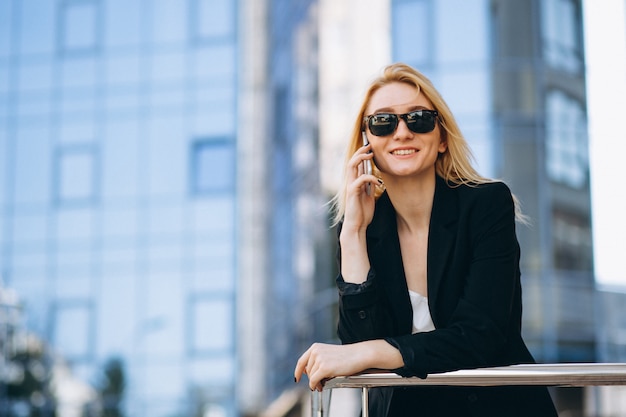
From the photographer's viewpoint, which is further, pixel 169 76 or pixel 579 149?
pixel 169 76

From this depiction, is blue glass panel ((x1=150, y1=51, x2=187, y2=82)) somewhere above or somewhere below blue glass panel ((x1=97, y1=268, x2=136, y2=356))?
above

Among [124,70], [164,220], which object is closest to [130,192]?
[164,220]

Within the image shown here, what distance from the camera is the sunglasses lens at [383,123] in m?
3.02

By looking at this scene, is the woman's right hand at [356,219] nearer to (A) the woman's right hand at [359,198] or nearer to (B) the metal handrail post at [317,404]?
(A) the woman's right hand at [359,198]

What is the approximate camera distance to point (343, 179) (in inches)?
127

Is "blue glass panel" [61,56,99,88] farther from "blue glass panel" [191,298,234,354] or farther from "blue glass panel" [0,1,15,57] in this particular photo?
"blue glass panel" [191,298,234,354]

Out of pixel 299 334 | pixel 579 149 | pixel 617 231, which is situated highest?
pixel 579 149

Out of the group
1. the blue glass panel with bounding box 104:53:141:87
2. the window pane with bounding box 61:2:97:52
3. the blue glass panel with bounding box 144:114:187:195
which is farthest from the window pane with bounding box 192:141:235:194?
the window pane with bounding box 61:2:97:52

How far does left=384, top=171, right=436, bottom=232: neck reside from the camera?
3.01m

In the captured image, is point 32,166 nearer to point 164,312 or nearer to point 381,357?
point 164,312

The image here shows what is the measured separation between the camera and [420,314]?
294cm

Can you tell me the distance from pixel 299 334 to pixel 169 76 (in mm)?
12789

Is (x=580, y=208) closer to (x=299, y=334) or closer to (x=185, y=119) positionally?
(x=299, y=334)

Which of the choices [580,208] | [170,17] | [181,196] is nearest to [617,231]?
[580,208]
